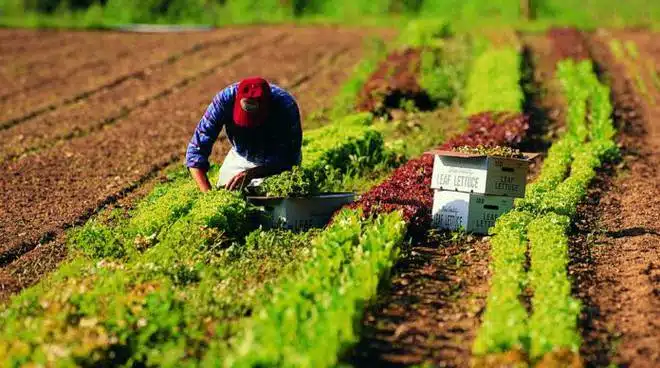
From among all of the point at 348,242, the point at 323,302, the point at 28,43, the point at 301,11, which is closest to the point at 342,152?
the point at 348,242

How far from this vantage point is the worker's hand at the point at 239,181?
9.66 meters

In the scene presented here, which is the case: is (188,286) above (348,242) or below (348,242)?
below

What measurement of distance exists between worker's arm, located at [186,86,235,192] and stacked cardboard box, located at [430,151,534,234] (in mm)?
1767

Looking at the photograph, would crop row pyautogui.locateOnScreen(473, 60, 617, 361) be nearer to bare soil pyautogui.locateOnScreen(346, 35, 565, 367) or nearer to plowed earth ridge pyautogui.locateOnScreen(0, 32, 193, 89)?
bare soil pyautogui.locateOnScreen(346, 35, 565, 367)

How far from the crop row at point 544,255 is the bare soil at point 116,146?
3.43 m

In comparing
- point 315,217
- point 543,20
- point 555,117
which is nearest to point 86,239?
point 315,217

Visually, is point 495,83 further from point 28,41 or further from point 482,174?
point 28,41

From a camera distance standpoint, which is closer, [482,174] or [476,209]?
[482,174]

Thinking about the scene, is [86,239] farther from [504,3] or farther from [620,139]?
[504,3]

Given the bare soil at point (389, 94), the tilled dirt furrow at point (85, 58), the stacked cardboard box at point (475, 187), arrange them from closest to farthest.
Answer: the stacked cardboard box at point (475, 187)
the bare soil at point (389, 94)
the tilled dirt furrow at point (85, 58)

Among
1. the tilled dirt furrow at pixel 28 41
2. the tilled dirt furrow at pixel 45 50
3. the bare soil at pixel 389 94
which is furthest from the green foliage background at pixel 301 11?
the bare soil at pixel 389 94

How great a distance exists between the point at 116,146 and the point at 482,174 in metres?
6.50

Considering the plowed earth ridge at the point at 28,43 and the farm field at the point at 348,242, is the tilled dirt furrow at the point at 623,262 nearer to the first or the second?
the farm field at the point at 348,242

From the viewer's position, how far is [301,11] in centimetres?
3666
